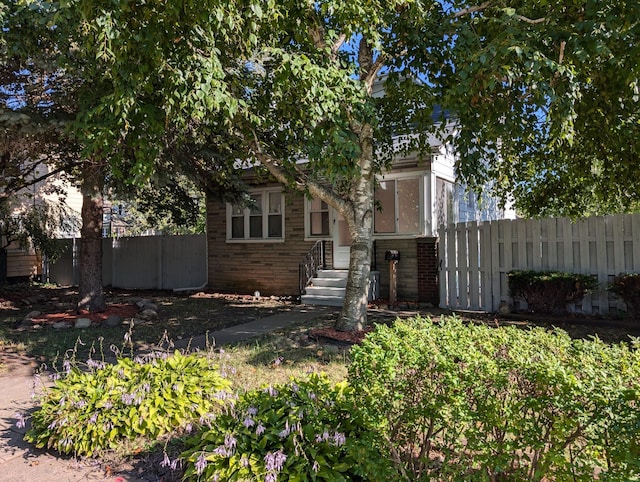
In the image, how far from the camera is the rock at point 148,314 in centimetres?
938

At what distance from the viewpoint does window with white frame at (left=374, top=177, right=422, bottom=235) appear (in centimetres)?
1116

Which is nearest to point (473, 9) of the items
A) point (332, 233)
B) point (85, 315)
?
point (332, 233)

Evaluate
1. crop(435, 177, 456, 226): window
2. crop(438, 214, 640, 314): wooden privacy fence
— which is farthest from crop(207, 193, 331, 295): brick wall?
crop(438, 214, 640, 314): wooden privacy fence

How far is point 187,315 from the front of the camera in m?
9.72

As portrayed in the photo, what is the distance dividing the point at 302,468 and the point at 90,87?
641 cm

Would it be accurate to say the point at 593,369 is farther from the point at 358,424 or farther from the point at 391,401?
the point at 358,424

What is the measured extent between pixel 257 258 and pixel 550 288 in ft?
26.7

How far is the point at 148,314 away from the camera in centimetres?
955

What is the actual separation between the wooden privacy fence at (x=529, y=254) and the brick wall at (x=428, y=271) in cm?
35

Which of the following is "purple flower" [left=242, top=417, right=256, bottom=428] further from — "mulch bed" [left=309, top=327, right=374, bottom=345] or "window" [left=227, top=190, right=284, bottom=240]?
"window" [left=227, top=190, right=284, bottom=240]

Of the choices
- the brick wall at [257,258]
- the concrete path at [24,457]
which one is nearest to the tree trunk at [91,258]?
the concrete path at [24,457]

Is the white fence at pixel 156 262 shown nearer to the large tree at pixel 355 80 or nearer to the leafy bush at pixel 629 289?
the large tree at pixel 355 80

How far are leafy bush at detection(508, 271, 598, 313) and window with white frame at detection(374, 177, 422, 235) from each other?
306 centimetres

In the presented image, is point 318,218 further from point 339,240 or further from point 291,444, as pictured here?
point 291,444
